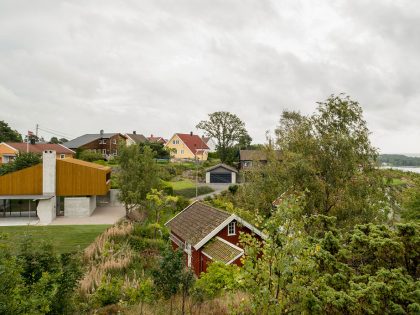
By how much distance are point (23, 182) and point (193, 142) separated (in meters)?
59.4

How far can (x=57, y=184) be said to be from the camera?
3394 centimetres

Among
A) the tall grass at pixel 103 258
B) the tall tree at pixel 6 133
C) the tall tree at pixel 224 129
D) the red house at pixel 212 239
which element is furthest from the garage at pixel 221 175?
the tall tree at pixel 6 133

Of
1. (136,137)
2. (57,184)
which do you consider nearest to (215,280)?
(57,184)

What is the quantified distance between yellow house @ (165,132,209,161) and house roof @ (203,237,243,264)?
6550 cm

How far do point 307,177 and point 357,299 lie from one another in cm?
1197

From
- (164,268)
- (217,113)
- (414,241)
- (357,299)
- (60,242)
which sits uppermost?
(217,113)

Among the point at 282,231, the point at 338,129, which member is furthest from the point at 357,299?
the point at 338,129

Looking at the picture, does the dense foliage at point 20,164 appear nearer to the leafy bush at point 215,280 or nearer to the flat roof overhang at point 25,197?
the flat roof overhang at point 25,197

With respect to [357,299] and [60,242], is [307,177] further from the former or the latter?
[60,242]

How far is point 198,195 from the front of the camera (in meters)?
48.8

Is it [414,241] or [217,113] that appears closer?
[414,241]

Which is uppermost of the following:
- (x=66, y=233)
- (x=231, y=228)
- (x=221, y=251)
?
(x=231, y=228)

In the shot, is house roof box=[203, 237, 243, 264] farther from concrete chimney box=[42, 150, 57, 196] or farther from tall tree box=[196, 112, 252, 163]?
tall tree box=[196, 112, 252, 163]

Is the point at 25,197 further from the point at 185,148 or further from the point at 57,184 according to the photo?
the point at 185,148
